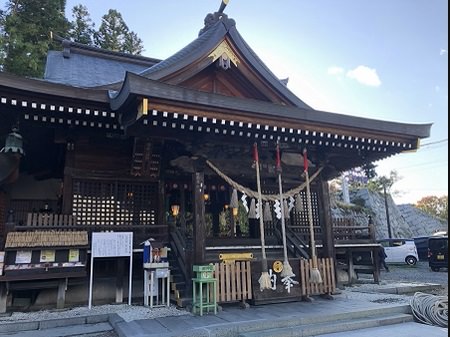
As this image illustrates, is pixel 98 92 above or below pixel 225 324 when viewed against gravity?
above

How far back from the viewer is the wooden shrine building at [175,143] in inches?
263

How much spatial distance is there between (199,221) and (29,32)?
1911 centimetres

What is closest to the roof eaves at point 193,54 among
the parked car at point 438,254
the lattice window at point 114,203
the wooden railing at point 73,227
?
the lattice window at point 114,203

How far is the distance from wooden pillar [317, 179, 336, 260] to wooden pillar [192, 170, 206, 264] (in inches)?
127

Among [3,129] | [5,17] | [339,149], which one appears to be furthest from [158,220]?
[5,17]

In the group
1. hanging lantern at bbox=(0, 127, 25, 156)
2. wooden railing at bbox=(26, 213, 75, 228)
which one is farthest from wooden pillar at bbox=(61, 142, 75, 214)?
hanging lantern at bbox=(0, 127, 25, 156)

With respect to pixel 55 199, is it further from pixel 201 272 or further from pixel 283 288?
pixel 283 288

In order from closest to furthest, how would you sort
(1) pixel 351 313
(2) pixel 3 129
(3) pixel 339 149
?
(1) pixel 351 313 < (2) pixel 3 129 < (3) pixel 339 149

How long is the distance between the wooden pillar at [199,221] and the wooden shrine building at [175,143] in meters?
0.02

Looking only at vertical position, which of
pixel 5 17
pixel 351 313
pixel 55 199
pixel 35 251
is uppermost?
pixel 5 17

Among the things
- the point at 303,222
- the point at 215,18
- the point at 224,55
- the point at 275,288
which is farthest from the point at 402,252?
the point at 215,18

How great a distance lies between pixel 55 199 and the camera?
12.1m

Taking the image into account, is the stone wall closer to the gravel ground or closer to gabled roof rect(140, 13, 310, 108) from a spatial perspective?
the gravel ground

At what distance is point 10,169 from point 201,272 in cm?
550
